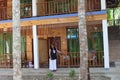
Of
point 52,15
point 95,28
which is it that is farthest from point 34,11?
point 95,28

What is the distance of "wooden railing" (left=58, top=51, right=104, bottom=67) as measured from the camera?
1817cm

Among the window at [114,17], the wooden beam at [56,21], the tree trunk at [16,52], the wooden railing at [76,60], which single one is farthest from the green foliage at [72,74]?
the window at [114,17]

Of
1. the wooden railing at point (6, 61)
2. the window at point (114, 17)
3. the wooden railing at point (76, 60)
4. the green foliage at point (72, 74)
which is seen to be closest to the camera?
the green foliage at point (72, 74)

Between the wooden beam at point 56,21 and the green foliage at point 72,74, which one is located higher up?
the wooden beam at point 56,21

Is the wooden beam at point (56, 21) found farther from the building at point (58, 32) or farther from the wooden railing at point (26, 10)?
the wooden railing at point (26, 10)

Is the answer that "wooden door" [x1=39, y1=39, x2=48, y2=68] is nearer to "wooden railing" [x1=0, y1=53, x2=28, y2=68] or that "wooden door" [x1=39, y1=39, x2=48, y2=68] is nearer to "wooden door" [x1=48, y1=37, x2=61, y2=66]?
"wooden door" [x1=48, y1=37, x2=61, y2=66]

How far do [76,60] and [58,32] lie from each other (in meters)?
3.38

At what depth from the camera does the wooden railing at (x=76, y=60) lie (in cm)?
1817

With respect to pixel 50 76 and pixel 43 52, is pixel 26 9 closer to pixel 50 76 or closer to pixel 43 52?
pixel 43 52

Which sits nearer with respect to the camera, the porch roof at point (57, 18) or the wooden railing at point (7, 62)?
the porch roof at point (57, 18)

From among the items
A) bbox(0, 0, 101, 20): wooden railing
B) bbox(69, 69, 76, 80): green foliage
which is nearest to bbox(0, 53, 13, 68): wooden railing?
bbox(0, 0, 101, 20): wooden railing

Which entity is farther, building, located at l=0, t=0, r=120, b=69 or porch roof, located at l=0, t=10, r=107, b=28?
building, located at l=0, t=0, r=120, b=69

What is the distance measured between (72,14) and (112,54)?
4.56 metres

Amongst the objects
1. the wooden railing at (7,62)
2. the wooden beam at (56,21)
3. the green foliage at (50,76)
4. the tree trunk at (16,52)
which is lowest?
the green foliage at (50,76)
